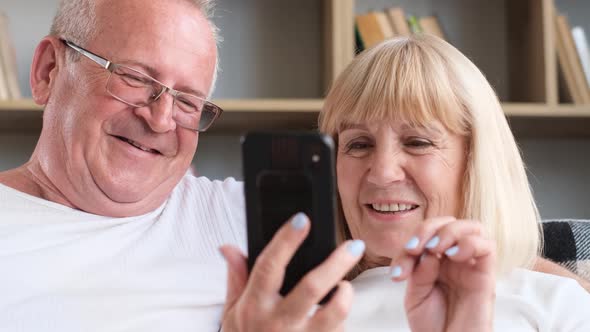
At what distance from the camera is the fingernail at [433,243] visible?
34.1 inches

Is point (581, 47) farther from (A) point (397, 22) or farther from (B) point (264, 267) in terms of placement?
(B) point (264, 267)

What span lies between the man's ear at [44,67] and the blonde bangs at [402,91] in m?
0.63

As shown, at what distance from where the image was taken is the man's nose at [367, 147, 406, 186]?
113cm

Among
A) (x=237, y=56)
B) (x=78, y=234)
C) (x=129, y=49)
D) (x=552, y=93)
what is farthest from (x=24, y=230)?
(x=552, y=93)

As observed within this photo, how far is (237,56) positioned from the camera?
2.48 m

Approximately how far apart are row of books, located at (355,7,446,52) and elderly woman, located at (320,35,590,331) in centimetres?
95

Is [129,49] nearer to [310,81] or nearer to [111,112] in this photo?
[111,112]

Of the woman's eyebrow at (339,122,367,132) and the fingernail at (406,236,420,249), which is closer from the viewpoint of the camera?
the fingernail at (406,236,420,249)

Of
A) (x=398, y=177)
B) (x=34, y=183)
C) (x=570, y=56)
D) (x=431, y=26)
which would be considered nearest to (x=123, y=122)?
(x=34, y=183)

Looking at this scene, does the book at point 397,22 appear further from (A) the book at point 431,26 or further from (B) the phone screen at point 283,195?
(B) the phone screen at point 283,195

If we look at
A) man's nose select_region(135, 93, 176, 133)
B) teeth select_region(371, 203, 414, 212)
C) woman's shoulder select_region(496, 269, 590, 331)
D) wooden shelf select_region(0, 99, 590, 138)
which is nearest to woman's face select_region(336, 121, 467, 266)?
teeth select_region(371, 203, 414, 212)

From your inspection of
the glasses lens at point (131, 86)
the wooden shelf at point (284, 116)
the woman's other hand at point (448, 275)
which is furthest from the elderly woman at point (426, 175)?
the wooden shelf at point (284, 116)

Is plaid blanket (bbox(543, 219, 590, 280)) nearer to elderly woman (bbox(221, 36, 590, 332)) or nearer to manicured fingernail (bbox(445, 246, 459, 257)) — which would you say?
elderly woman (bbox(221, 36, 590, 332))

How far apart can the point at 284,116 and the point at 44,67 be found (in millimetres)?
880
